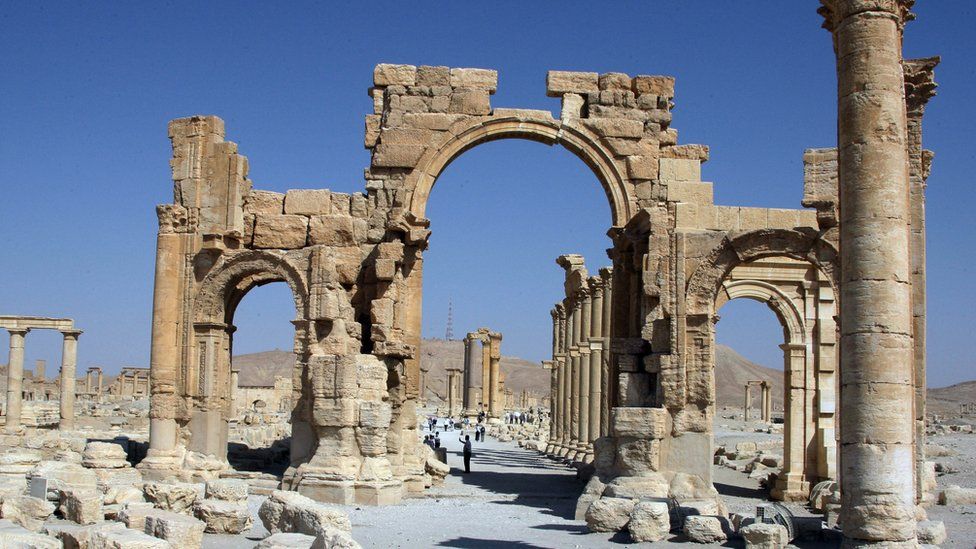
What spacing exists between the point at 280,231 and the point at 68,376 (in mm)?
15727

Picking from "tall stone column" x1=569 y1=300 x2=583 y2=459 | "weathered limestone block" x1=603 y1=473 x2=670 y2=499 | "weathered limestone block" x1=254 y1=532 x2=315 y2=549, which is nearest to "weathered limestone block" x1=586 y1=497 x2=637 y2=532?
"weathered limestone block" x1=603 y1=473 x2=670 y2=499

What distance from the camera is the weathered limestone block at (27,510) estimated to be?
11.2 m

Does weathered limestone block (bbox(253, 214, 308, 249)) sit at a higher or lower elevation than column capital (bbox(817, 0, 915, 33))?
lower

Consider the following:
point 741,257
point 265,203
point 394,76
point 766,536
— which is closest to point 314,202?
point 265,203

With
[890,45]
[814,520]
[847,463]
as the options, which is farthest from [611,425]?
[890,45]

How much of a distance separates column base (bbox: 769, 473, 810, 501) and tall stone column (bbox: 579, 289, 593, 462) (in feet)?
16.3

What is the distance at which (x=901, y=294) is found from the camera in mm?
9453

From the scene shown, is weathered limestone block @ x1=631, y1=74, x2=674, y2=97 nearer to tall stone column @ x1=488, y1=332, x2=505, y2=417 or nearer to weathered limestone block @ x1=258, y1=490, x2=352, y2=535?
weathered limestone block @ x1=258, y1=490, x2=352, y2=535

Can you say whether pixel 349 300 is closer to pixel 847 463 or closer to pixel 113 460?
pixel 113 460

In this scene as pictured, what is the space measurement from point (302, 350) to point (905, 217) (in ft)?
33.6

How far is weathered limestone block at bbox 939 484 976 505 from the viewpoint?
1547cm

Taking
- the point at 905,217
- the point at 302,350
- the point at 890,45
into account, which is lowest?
the point at 302,350

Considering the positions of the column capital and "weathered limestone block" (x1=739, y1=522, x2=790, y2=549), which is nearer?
the column capital

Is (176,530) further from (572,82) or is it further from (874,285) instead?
(572,82)
